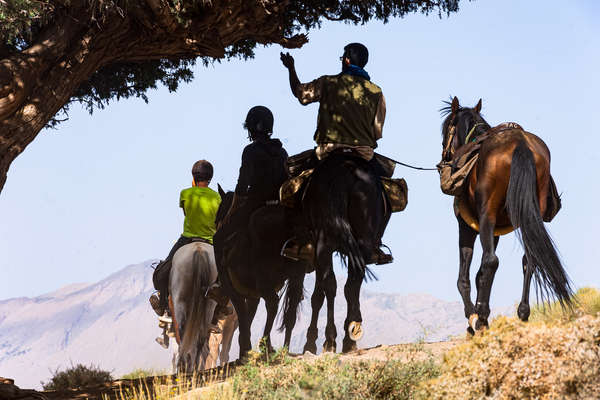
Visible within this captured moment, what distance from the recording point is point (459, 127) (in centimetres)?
1156

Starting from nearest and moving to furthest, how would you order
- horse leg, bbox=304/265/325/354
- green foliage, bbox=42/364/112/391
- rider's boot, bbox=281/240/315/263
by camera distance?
horse leg, bbox=304/265/325/354
rider's boot, bbox=281/240/315/263
green foliage, bbox=42/364/112/391

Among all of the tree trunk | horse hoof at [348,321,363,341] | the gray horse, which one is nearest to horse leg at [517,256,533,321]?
horse hoof at [348,321,363,341]

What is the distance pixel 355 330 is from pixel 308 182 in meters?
1.96

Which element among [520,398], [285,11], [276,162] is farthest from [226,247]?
[520,398]

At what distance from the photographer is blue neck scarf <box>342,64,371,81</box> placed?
988 centimetres

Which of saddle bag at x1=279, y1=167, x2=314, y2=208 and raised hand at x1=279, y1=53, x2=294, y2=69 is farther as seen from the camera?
raised hand at x1=279, y1=53, x2=294, y2=69

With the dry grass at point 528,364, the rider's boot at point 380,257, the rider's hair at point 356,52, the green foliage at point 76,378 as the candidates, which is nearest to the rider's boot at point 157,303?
the green foliage at point 76,378

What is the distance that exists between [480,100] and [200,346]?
5836 millimetres

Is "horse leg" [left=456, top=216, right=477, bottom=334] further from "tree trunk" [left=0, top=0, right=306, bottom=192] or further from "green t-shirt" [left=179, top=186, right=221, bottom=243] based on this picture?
"tree trunk" [left=0, top=0, right=306, bottom=192]

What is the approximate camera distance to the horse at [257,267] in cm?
1053

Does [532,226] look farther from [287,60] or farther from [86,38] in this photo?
[86,38]

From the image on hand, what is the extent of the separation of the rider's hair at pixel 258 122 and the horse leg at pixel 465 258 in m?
2.98

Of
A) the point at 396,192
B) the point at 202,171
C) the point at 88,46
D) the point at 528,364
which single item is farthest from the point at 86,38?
the point at 528,364

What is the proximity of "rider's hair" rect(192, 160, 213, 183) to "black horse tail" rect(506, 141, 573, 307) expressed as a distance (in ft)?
15.9
